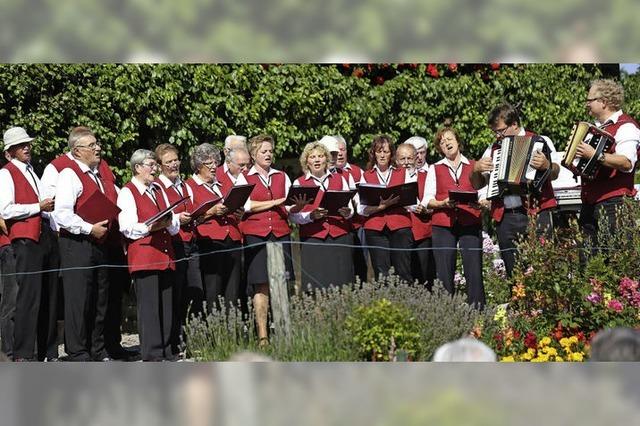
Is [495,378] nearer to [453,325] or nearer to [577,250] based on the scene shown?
[453,325]

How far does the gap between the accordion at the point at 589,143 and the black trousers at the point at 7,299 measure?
422 centimetres

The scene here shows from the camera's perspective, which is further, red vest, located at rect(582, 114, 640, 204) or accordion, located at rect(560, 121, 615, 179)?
red vest, located at rect(582, 114, 640, 204)

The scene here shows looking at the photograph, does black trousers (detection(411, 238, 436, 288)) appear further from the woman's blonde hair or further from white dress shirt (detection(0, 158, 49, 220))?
white dress shirt (detection(0, 158, 49, 220))

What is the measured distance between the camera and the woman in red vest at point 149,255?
27.6ft

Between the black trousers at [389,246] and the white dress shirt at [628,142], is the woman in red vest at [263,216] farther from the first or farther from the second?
the white dress shirt at [628,142]

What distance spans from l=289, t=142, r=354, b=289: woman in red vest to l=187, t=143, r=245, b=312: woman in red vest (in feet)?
1.72

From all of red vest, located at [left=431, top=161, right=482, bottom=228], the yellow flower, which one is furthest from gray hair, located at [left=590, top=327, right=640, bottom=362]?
red vest, located at [left=431, top=161, right=482, bottom=228]

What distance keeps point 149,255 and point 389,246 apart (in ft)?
7.25

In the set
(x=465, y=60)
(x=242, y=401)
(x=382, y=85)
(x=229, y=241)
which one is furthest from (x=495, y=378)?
(x=382, y=85)

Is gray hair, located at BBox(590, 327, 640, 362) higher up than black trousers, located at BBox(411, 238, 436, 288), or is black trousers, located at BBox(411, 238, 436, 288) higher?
black trousers, located at BBox(411, 238, 436, 288)

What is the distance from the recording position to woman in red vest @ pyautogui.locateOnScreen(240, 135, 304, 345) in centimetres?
913

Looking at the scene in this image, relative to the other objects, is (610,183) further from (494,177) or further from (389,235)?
(389,235)
